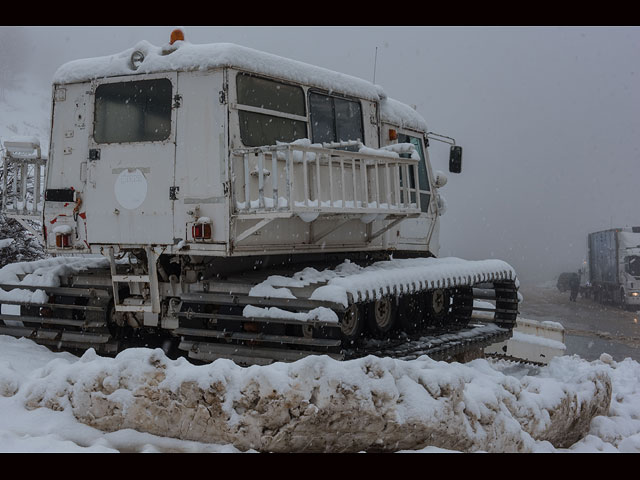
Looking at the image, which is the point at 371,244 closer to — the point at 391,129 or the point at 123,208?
the point at 391,129

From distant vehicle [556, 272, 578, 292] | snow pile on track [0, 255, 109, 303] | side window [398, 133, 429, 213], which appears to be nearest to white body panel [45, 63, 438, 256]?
snow pile on track [0, 255, 109, 303]

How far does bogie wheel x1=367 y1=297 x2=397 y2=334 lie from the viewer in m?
8.05

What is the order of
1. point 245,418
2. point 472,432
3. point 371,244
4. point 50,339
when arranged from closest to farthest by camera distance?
point 245,418
point 472,432
point 50,339
point 371,244

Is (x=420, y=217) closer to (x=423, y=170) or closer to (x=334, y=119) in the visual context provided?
(x=423, y=170)

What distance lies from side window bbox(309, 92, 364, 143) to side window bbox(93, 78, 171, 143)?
1701mm

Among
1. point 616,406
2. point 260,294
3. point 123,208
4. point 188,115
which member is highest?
point 188,115

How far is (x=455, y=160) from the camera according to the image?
1078cm

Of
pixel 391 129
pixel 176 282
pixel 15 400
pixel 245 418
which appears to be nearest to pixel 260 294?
pixel 176 282

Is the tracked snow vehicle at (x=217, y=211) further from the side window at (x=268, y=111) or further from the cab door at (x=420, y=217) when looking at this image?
the cab door at (x=420, y=217)

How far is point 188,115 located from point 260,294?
2.03 m

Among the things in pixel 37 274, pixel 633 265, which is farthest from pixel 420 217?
pixel 633 265

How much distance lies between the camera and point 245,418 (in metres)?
5.11

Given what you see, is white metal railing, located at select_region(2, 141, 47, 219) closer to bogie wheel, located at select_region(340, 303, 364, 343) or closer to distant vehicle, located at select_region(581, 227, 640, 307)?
bogie wheel, located at select_region(340, 303, 364, 343)

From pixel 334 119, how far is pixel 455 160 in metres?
3.24
